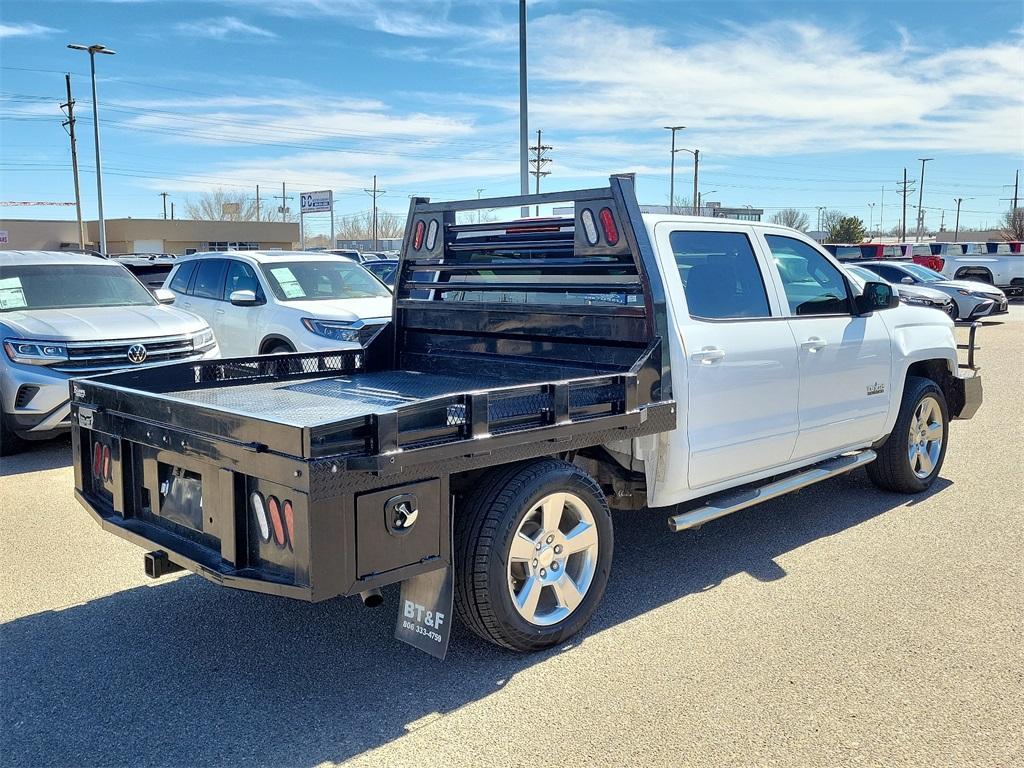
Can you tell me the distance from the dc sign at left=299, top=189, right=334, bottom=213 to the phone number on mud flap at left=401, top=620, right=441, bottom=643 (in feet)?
134

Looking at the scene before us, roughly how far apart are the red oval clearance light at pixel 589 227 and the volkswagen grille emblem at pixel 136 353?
4.76 m

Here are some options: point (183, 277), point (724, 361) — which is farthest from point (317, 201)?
point (724, 361)

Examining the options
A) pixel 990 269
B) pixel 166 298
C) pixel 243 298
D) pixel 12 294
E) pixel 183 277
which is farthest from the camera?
pixel 990 269

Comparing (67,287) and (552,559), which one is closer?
(552,559)

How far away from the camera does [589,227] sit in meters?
4.66

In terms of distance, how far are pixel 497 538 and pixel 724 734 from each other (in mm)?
1121

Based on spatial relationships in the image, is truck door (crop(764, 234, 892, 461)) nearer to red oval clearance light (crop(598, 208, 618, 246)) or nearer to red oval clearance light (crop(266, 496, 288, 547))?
red oval clearance light (crop(598, 208, 618, 246))

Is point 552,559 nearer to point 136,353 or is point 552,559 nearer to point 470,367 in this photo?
point 470,367

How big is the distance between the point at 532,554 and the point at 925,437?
13.2 ft

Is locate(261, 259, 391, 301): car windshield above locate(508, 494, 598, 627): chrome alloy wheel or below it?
above

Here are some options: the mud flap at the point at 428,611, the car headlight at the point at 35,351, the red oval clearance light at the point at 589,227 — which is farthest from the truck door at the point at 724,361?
the car headlight at the point at 35,351

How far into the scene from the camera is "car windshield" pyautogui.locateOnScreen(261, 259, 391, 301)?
9.92m

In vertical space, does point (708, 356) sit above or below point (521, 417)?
above

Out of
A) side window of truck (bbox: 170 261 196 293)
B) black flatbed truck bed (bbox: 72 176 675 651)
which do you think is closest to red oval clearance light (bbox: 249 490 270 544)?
black flatbed truck bed (bbox: 72 176 675 651)
